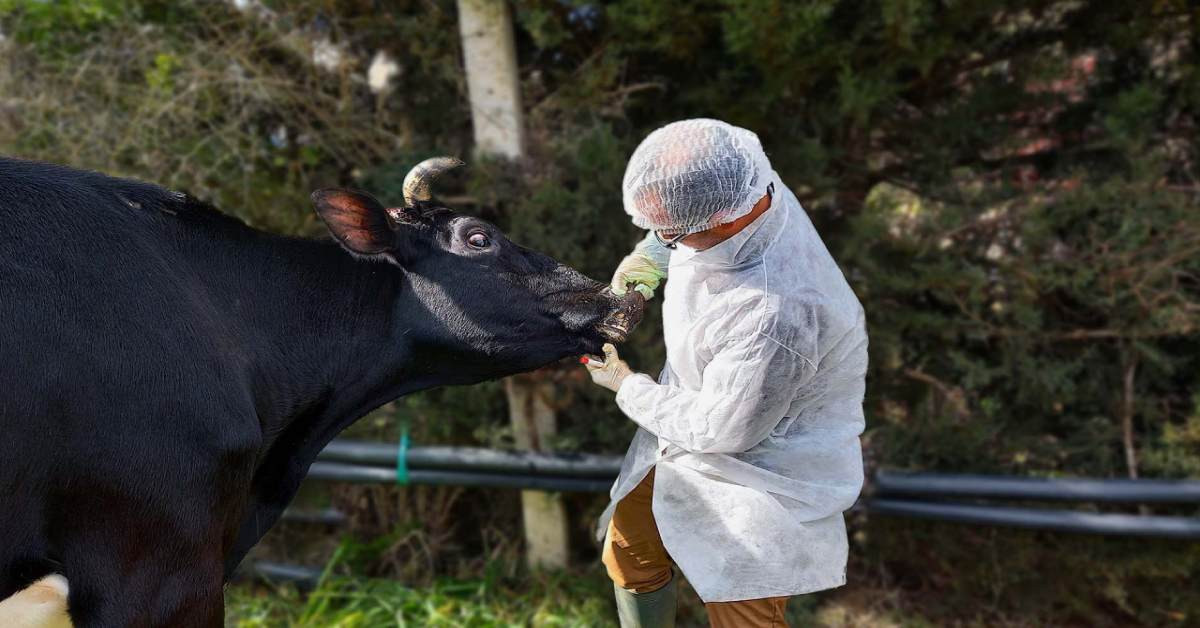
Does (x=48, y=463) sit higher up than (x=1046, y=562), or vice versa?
(x=48, y=463)

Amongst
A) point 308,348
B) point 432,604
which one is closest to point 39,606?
point 308,348

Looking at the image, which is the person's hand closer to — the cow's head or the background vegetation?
the cow's head

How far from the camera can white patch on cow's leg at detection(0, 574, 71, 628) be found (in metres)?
2.51

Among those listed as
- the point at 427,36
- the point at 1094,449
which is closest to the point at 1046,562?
the point at 1094,449

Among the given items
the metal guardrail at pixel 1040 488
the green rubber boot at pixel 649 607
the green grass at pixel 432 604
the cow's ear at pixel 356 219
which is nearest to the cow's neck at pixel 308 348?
the cow's ear at pixel 356 219

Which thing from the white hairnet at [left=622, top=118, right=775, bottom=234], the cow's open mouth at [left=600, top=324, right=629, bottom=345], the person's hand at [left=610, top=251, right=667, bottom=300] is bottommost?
the cow's open mouth at [left=600, top=324, right=629, bottom=345]

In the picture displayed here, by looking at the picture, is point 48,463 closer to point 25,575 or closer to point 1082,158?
point 25,575

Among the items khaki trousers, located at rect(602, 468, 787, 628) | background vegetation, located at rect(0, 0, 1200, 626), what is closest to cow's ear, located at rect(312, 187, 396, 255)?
khaki trousers, located at rect(602, 468, 787, 628)

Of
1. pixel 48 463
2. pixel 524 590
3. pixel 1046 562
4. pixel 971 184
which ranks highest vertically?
pixel 48 463

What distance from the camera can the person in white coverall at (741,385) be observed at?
264 cm

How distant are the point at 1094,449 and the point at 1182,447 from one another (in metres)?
0.34

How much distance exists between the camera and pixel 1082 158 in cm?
466

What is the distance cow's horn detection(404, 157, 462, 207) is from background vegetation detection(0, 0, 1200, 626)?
132 cm

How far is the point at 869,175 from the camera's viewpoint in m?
4.96
